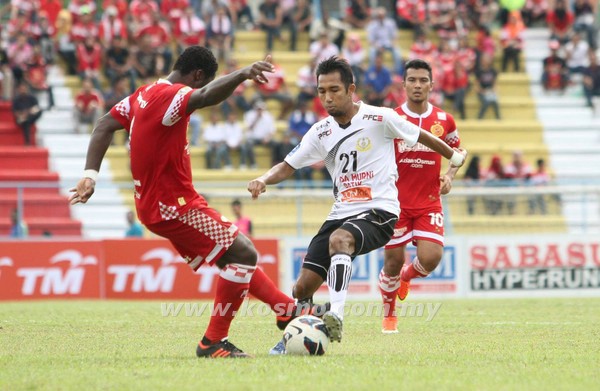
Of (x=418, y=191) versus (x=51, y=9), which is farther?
(x=51, y=9)

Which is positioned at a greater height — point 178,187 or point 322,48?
point 322,48

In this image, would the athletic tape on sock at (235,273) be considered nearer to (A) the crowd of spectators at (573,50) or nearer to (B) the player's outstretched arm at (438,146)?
(B) the player's outstretched arm at (438,146)

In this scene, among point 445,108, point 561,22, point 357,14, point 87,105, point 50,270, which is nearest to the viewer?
point 50,270

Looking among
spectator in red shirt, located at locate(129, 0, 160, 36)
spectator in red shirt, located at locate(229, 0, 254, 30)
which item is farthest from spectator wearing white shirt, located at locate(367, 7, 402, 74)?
spectator in red shirt, located at locate(129, 0, 160, 36)

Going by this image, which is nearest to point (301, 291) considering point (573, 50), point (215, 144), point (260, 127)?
point (215, 144)

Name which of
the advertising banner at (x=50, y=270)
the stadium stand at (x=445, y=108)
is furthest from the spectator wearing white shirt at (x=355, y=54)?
the advertising banner at (x=50, y=270)

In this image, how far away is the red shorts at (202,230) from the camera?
359 inches

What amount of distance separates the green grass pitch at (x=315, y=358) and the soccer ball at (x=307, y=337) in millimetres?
173

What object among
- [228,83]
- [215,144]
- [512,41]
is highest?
[512,41]

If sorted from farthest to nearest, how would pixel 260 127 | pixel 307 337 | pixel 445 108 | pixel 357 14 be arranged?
pixel 357 14, pixel 445 108, pixel 260 127, pixel 307 337

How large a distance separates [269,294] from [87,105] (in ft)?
56.0

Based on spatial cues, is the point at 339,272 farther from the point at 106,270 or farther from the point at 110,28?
the point at 110,28

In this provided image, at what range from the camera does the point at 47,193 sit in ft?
73.5

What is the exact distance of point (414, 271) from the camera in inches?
490
